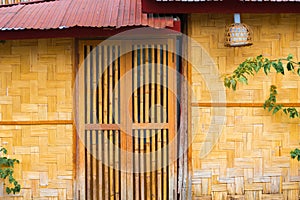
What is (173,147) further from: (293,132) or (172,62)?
(293,132)

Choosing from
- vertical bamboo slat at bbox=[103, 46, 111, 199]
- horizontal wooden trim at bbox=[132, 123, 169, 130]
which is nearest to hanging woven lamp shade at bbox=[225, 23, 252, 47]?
horizontal wooden trim at bbox=[132, 123, 169, 130]

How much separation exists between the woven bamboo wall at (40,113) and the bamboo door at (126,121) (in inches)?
7.8

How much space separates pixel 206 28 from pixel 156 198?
7.59ft

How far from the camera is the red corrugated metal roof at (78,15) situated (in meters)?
5.06

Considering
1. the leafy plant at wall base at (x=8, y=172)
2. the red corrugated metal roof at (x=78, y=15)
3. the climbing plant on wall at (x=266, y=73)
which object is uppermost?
the red corrugated metal roof at (x=78, y=15)

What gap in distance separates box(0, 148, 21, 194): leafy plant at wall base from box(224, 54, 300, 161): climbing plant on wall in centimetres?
296

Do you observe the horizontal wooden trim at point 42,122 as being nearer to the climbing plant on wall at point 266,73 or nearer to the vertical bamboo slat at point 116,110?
the vertical bamboo slat at point 116,110

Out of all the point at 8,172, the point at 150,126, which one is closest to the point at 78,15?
the point at 150,126

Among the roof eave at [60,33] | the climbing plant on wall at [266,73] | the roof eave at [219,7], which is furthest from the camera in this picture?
the roof eave at [60,33]

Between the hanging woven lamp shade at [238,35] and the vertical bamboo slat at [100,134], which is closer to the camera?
the hanging woven lamp shade at [238,35]

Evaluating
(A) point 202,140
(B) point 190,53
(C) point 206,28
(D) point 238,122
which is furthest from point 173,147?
(C) point 206,28

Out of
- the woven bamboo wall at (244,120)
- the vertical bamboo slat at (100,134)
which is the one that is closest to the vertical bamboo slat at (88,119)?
the vertical bamboo slat at (100,134)

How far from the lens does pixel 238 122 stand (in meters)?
5.50

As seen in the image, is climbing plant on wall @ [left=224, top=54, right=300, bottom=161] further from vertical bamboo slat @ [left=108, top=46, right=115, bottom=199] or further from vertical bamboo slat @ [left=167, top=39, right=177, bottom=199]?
vertical bamboo slat @ [left=108, top=46, right=115, bottom=199]
